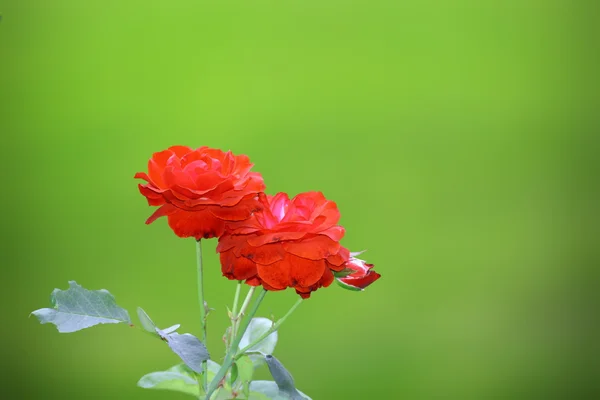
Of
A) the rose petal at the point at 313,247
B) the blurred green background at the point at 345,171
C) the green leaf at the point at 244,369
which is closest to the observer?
the rose petal at the point at 313,247

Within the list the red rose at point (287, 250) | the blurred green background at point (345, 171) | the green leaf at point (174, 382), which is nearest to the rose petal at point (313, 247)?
the red rose at point (287, 250)

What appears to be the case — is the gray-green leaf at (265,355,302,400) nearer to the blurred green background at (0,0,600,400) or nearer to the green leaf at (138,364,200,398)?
the green leaf at (138,364,200,398)

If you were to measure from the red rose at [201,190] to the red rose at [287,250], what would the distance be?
0.02 metres

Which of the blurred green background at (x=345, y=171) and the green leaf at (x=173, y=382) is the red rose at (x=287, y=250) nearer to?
the green leaf at (x=173, y=382)

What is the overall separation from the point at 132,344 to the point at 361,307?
735 millimetres

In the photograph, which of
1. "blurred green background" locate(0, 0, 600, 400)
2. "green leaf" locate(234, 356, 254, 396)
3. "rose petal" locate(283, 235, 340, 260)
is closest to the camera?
"rose petal" locate(283, 235, 340, 260)

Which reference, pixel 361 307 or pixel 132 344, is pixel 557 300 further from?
pixel 132 344

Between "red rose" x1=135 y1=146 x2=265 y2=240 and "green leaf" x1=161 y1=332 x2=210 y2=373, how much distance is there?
11 cm

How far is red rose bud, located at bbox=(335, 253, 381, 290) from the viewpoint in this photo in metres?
0.78

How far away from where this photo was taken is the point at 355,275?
2.60ft

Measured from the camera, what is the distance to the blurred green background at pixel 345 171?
7.23 ft

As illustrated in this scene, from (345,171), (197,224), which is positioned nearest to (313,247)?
(197,224)

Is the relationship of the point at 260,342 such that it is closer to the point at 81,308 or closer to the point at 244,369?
the point at 244,369

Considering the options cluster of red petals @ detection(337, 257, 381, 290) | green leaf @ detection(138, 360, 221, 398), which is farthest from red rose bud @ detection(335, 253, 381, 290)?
green leaf @ detection(138, 360, 221, 398)
